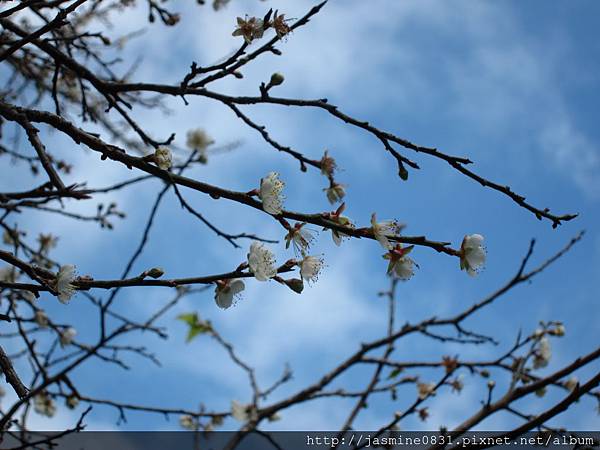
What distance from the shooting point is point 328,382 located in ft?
10.7

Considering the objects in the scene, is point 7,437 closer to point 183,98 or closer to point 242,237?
point 242,237

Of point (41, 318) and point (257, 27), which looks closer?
point (257, 27)

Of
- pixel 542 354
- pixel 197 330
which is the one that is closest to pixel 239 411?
pixel 197 330

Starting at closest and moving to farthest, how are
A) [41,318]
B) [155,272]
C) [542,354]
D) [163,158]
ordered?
[155,272], [163,158], [41,318], [542,354]

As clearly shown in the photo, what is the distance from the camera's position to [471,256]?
1.64 meters

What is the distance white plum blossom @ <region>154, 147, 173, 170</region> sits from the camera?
5.38ft

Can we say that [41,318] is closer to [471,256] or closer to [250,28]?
[250,28]

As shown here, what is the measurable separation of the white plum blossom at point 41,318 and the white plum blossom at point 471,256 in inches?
95.5

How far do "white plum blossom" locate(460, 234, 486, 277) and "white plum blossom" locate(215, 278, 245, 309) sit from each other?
0.58 meters

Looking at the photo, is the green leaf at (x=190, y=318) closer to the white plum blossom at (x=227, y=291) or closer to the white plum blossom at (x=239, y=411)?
the white plum blossom at (x=239, y=411)

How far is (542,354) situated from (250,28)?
2758mm

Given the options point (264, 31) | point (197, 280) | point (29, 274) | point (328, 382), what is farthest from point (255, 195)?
point (328, 382)

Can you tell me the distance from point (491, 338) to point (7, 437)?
2379 millimetres

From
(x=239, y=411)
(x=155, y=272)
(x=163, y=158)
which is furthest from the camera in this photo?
(x=239, y=411)
